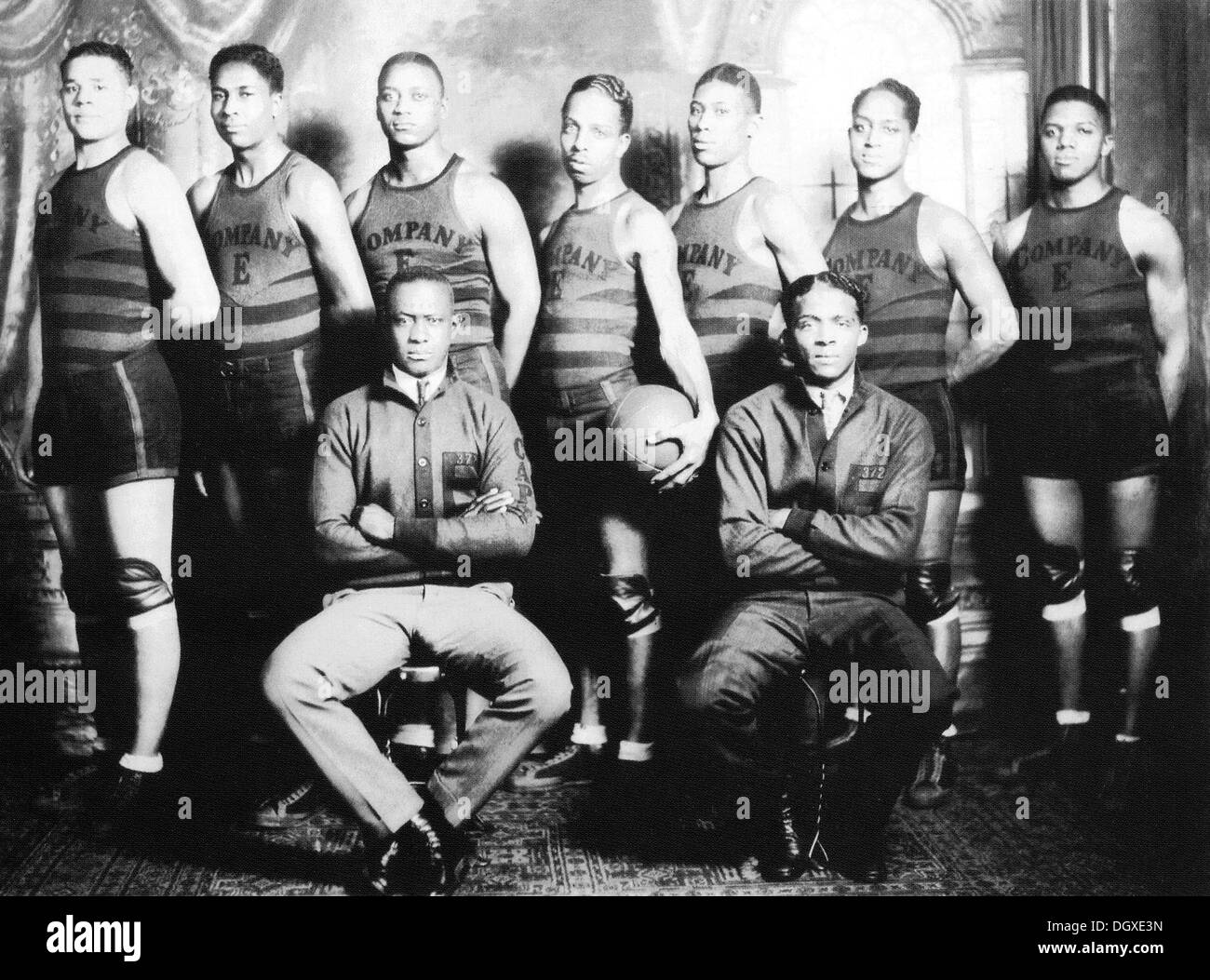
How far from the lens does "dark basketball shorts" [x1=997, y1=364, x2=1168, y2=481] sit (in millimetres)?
4062

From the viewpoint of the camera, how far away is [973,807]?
158 inches

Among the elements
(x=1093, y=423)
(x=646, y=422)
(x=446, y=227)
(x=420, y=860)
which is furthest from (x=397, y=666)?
(x=1093, y=423)

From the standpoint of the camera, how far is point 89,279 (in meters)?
4.00

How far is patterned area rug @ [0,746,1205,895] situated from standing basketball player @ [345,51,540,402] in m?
1.47

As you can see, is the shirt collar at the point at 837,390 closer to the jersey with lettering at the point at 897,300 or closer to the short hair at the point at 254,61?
the jersey with lettering at the point at 897,300

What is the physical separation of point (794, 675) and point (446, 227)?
1.81m

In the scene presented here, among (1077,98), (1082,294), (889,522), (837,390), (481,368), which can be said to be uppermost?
(1077,98)

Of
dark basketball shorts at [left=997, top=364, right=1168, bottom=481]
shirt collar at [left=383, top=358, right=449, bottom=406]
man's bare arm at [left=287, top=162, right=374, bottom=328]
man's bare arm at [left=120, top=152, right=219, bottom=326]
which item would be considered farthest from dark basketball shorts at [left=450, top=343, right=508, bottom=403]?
dark basketball shorts at [left=997, top=364, right=1168, bottom=481]

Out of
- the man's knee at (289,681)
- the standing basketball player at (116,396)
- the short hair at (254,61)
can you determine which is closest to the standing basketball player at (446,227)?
the short hair at (254,61)

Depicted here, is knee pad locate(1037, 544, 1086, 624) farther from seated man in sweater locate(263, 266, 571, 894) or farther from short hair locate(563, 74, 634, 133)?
short hair locate(563, 74, 634, 133)

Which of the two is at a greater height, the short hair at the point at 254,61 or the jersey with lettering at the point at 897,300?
the short hair at the point at 254,61

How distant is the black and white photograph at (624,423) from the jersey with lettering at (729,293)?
15mm

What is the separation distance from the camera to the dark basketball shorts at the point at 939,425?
3.97m

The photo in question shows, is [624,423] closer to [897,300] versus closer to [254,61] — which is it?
[897,300]
